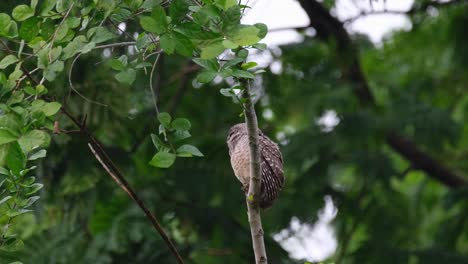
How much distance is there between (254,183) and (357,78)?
3897 mm

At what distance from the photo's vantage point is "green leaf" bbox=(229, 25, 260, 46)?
76.2 inches

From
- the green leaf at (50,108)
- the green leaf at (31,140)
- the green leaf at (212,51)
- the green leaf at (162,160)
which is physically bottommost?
the green leaf at (31,140)

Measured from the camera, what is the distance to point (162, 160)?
2.12 m

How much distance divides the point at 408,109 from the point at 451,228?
0.88 metres

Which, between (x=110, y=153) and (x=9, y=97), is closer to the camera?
(x=9, y=97)

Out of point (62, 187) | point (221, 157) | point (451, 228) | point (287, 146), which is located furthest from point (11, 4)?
point (451, 228)

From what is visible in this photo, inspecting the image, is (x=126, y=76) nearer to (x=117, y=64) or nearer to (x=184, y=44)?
(x=117, y=64)

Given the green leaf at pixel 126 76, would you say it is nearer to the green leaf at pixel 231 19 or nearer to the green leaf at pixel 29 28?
the green leaf at pixel 29 28

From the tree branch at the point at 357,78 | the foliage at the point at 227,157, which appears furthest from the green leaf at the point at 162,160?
the tree branch at the point at 357,78

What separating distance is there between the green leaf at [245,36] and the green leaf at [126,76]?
0.38 m

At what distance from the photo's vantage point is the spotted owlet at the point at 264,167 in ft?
7.86

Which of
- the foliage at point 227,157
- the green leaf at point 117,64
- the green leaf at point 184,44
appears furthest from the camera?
the foliage at point 227,157

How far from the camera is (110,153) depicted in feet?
15.2

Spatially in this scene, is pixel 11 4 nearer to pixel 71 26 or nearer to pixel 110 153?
pixel 71 26
